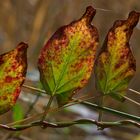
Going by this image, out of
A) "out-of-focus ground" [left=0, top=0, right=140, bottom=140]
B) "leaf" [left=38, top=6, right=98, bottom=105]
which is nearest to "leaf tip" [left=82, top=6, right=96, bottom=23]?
"leaf" [left=38, top=6, right=98, bottom=105]

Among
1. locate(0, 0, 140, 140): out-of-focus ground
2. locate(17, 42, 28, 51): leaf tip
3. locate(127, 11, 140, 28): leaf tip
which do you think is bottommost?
locate(0, 0, 140, 140): out-of-focus ground

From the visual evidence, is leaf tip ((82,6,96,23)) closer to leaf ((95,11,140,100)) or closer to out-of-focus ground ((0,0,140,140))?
leaf ((95,11,140,100))

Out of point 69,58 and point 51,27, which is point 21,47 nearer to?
point 69,58

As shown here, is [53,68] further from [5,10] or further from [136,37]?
[136,37]

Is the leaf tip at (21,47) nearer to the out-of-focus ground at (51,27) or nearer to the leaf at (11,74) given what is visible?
the leaf at (11,74)

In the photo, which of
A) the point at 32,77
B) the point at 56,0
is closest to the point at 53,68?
the point at 32,77

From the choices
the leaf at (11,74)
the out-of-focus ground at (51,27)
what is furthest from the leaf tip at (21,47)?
the out-of-focus ground at (51,27)
